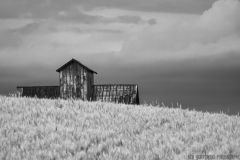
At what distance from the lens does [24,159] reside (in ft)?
20.3

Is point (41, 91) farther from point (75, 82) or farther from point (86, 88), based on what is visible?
point (86, 88)

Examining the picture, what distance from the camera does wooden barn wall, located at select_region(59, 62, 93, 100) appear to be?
96.2ft

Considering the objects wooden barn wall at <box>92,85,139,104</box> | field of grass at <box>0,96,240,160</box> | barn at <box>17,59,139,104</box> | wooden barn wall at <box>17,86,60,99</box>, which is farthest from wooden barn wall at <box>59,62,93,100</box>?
field of grass at <box>0,96,240,160</box>

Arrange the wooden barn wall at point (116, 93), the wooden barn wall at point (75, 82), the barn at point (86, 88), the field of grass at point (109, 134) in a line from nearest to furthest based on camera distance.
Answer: the field of grass at point (109, 134), the wooden barn wall at point (116, 93), the barn at point (86, 88), the wooden barn wall at point (75, 82)

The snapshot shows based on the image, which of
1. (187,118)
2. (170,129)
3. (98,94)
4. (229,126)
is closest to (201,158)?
(170,129)

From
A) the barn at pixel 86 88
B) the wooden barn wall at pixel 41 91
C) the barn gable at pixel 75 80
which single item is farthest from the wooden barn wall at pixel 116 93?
the wooden barn wall at pixel 41 91

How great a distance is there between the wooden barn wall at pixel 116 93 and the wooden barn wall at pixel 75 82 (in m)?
0.88

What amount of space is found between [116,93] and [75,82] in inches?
168

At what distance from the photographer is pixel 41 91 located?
104 ft

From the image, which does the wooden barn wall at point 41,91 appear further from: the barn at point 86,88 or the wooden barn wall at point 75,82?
the wooden barn wall at point 75,82

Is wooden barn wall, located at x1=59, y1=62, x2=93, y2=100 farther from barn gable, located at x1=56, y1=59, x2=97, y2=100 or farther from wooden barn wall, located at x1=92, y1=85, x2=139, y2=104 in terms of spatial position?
wooden barn wall, located at x1=92, y1=85, x2=139, y2=104

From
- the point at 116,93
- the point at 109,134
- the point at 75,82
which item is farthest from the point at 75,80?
the point at 109,134

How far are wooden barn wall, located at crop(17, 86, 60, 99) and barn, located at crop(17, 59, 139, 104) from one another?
164 mm

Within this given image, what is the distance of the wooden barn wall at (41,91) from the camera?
3089 centimetres
